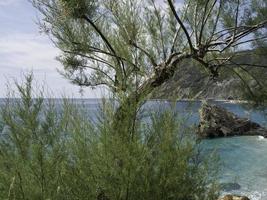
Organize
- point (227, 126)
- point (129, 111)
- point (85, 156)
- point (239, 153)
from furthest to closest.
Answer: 1. point (227, 126)
2. point (239, 153)
3. point (129, 111)
4. point (85, 156)

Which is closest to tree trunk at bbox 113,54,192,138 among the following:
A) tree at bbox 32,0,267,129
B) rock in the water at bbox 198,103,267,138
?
tree at bbox 32,0,267,129

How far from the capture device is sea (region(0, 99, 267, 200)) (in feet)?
19.4

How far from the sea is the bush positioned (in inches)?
9.8

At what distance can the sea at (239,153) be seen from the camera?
590cm

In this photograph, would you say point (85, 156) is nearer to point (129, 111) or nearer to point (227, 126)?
point (129, 111)

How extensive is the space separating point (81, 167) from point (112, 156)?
37 centimetres

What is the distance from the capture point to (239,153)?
2983 cm

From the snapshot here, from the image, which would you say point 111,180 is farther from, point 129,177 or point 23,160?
point 23,160

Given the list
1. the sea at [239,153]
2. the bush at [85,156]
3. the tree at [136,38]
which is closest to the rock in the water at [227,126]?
the sea at [239,153]

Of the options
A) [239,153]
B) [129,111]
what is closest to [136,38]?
[129,111]

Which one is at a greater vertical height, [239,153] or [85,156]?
[85,156]

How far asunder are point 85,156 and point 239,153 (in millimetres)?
25964

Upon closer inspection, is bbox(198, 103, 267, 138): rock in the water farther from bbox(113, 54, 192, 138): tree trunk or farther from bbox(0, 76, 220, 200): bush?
bbox(0, 76, 220, 200): bush

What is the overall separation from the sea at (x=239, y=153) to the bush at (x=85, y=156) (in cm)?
25
